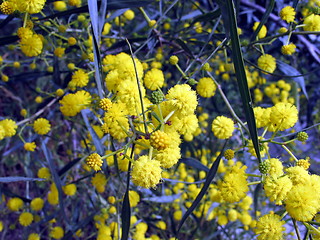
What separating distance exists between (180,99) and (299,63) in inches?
79.1

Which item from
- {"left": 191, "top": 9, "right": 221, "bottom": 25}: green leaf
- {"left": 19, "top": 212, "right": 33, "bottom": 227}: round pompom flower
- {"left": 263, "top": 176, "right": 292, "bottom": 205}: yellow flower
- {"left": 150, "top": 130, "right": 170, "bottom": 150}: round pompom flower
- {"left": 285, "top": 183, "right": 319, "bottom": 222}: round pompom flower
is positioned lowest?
{"left": 19, "top": 212, "right": 33, "bottom": 227}: round pompom flower

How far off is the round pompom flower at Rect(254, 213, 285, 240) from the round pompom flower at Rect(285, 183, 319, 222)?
0.10 m

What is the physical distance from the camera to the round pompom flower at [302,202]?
96 centimetres

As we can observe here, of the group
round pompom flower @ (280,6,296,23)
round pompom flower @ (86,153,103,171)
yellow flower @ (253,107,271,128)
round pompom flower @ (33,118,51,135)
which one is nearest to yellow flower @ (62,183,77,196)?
round pompom flower @ (33,118,51,135)

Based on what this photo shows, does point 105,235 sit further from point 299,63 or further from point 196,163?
point 299,63

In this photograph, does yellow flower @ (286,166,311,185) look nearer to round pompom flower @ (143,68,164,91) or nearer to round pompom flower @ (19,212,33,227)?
round pompom flower @ (143,68,164,91)

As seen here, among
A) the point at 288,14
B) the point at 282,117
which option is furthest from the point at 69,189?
the point at 288,14

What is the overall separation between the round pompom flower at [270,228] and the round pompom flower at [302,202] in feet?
0.33

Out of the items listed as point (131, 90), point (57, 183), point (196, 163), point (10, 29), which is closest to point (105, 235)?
point (57, 183)

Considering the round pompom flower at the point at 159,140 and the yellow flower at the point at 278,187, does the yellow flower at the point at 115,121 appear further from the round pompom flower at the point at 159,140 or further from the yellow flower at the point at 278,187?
the yellow flower at the point at 278,187

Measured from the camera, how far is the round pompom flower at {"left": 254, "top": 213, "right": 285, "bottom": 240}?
107 centimetres

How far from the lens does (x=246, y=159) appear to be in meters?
1.85

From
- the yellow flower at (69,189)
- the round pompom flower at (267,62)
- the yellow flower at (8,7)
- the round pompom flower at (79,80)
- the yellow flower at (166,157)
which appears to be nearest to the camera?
the yellow flower at (166,157)

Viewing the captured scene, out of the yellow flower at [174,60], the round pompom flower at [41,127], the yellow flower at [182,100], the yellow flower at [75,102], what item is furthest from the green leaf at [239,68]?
the round pompom flower at [41,127]
